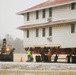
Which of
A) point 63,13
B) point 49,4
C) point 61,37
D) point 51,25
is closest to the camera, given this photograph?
point 61,37

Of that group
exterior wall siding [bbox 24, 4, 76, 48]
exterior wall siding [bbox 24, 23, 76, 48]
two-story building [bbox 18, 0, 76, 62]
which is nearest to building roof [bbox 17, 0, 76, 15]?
two-story building [bbox 18, 0, 76, 62]

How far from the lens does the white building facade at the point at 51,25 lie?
55.4m

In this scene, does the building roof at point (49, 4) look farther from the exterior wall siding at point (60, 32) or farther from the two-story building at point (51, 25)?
the exterior wall siding at point (60, 32)

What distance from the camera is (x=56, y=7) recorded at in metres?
58.8

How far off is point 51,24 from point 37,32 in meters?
4.97

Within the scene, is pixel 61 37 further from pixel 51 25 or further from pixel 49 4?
pixel 49 4

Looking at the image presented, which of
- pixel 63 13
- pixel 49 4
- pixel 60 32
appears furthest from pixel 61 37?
pixel 49 4

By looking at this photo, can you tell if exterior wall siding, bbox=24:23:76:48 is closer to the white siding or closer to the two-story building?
the two-story building

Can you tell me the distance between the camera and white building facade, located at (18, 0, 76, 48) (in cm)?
5538

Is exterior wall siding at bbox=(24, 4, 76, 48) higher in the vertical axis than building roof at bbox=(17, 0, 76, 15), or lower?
lower

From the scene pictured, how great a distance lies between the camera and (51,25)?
58.9 m

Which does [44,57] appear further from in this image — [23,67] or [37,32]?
[23,67]

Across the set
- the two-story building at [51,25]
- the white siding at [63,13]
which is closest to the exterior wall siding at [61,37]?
the two-story building at [51,25]

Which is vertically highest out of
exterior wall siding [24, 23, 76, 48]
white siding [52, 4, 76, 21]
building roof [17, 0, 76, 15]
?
building roof [17, 0, 76, 15]
